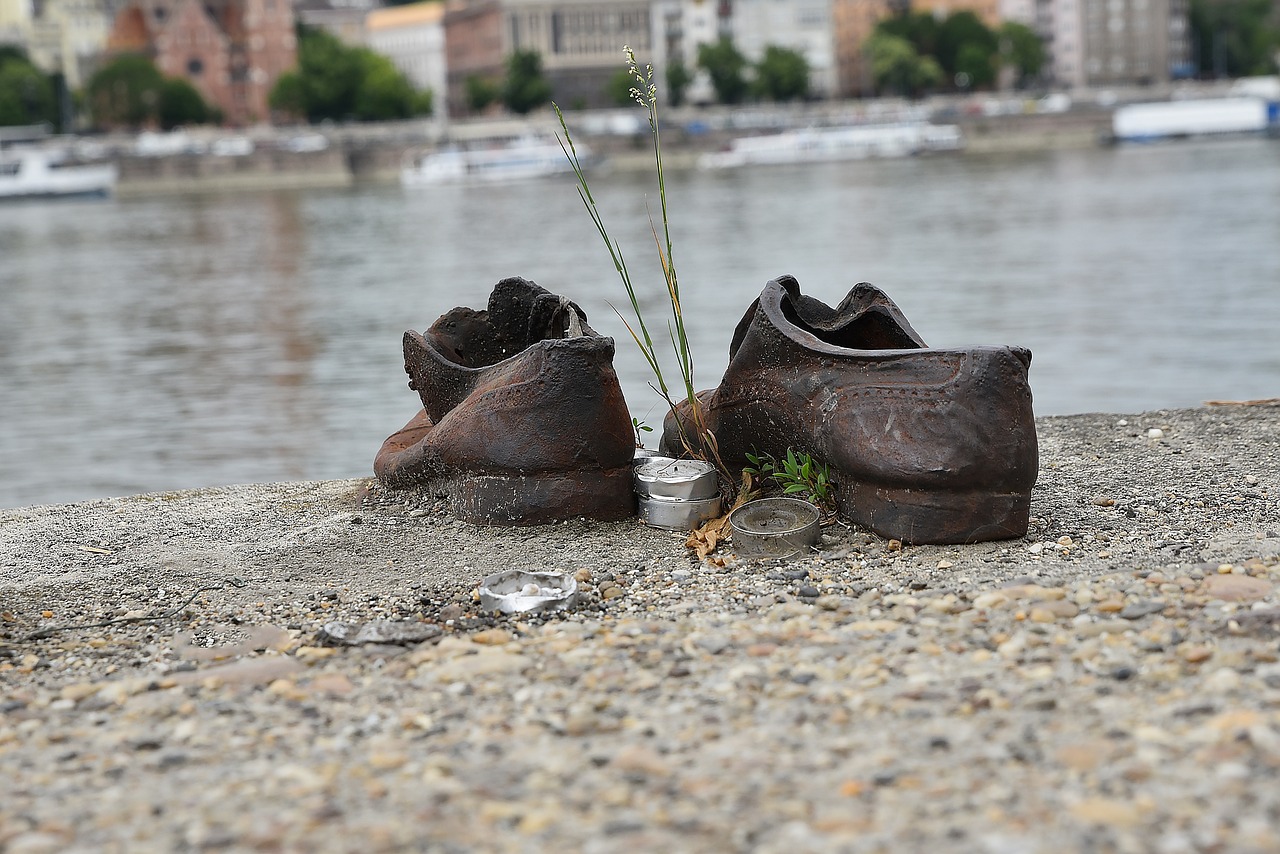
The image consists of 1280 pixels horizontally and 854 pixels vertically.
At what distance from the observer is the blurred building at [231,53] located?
109m

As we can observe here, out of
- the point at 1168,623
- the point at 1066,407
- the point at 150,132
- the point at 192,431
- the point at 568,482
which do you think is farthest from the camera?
the point at 150,132

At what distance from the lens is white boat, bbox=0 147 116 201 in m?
71.4

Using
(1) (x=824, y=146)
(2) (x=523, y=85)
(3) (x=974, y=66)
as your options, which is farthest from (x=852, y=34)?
(1) (x=824, y=146)

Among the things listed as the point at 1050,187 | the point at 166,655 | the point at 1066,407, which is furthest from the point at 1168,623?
the point at 1050,187

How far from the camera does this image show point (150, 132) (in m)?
98.9

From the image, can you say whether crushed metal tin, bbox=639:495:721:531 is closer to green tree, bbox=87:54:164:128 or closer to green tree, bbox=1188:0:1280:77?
green tree, bbox=87:54:164:128

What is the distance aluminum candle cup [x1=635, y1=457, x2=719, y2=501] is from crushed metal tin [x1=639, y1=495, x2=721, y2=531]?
1 centimetres

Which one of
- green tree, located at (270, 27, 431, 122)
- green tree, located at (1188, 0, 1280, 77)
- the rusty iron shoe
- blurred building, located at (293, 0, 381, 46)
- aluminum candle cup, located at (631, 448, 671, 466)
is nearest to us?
the rusty iron shoe

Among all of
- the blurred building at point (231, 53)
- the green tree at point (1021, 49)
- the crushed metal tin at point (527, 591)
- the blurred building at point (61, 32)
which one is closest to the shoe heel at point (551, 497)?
the crushed metal tin at point (527, 591)

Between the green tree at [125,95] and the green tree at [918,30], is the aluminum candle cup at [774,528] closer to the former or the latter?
the green tree at [125,95]

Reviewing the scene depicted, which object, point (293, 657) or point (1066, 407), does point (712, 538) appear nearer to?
point (293, 657)

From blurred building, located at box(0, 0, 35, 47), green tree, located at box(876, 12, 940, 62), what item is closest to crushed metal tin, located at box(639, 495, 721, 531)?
green tree, located at box(876, 12, 940, 62)

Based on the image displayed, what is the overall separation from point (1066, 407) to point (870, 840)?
31.9 feet

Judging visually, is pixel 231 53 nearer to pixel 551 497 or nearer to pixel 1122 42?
pixel 1122 42
